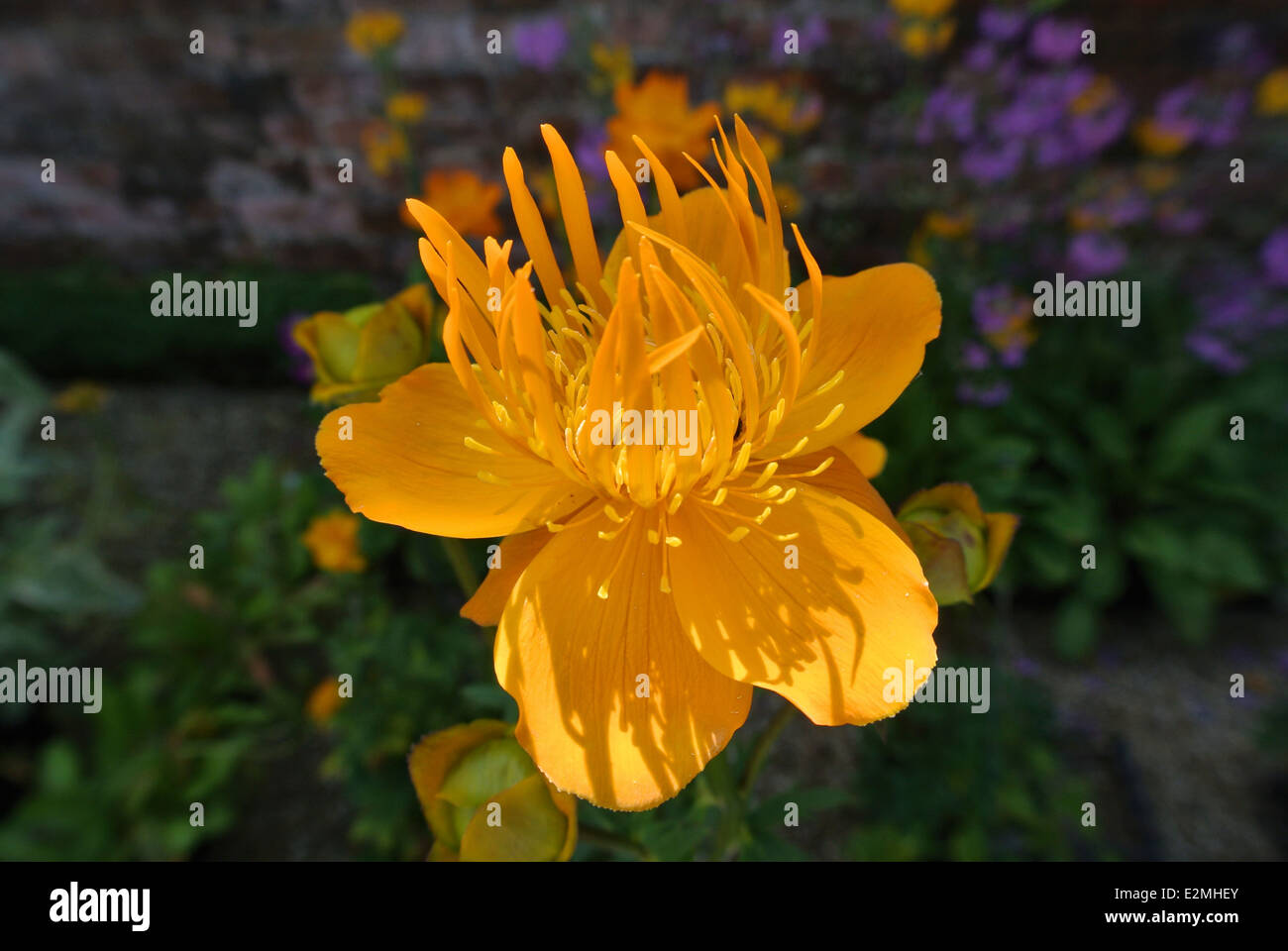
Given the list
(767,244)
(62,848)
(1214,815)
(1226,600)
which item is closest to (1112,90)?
(1226,600)

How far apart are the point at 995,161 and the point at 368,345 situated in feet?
6.15

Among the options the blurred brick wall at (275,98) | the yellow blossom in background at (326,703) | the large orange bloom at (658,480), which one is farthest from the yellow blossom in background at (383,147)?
the large orange bloom at (658,480)

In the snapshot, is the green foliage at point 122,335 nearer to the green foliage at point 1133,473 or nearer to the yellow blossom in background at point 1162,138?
the green foliage at point 1133,473

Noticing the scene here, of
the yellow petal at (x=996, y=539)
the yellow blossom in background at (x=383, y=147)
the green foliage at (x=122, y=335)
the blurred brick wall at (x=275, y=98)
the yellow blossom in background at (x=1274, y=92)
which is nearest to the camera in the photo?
the yellow petal at (x=996, y=539)

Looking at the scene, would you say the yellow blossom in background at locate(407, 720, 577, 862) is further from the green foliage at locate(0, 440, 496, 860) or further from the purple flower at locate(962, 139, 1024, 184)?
the purple flower at locate(962, 139, 1024, 184)

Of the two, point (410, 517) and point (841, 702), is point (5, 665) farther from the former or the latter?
point (841, 702)

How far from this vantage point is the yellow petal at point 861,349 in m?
0.69

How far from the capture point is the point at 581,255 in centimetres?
67

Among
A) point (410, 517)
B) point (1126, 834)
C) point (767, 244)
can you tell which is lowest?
point (1126, 834)

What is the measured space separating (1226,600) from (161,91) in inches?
159

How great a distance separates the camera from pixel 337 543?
1.51 m

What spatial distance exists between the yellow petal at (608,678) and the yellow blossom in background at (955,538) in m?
0.20

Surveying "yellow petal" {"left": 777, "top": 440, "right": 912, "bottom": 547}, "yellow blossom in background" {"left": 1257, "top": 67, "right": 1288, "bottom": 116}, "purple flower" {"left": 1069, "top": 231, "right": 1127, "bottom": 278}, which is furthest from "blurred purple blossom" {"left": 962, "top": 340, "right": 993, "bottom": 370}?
"yellow petal" {"left": 777, "top": 440, "right": 912, "bottom": 547}

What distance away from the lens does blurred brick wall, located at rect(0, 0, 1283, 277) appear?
7.91 ft
